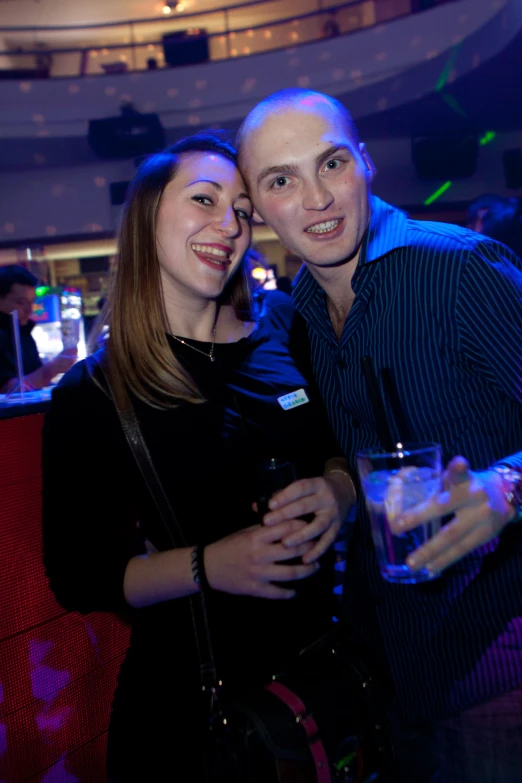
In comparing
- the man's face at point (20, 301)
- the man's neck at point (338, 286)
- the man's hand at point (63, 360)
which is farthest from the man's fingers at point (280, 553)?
the man's face at point (20, 301)

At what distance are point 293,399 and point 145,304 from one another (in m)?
0.40

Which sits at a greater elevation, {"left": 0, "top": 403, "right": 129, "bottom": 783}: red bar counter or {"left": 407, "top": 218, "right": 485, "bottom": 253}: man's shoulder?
{"left": 407, "top": 218, "right": 485, "bottom": 253}: man's shoulder

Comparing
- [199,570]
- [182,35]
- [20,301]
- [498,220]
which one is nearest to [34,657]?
[199,570]

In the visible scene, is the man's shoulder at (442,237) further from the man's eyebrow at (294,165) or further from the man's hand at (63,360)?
the man's hand at (63,360)

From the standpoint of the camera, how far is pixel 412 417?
1.32 meters

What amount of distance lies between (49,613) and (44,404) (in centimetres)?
50

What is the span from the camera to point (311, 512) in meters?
1.18

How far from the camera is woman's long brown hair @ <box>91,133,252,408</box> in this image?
4.46ft

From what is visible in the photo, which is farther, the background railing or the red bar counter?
the background railing

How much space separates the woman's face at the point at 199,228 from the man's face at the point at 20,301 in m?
3.46

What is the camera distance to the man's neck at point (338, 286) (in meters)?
1.51

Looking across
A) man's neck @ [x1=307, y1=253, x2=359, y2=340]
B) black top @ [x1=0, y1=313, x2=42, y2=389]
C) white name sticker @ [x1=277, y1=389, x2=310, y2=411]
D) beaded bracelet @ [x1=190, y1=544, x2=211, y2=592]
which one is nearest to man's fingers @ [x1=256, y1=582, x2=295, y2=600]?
beaded bracelet @ [x1=190, y1=544, x2=211, y2=592]

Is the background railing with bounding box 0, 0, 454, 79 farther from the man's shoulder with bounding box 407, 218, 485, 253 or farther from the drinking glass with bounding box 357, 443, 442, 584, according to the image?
the drinking glass with bounding box 357, 443, 442, 584

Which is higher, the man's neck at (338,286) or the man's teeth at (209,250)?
the man's teeth at (209,250)
